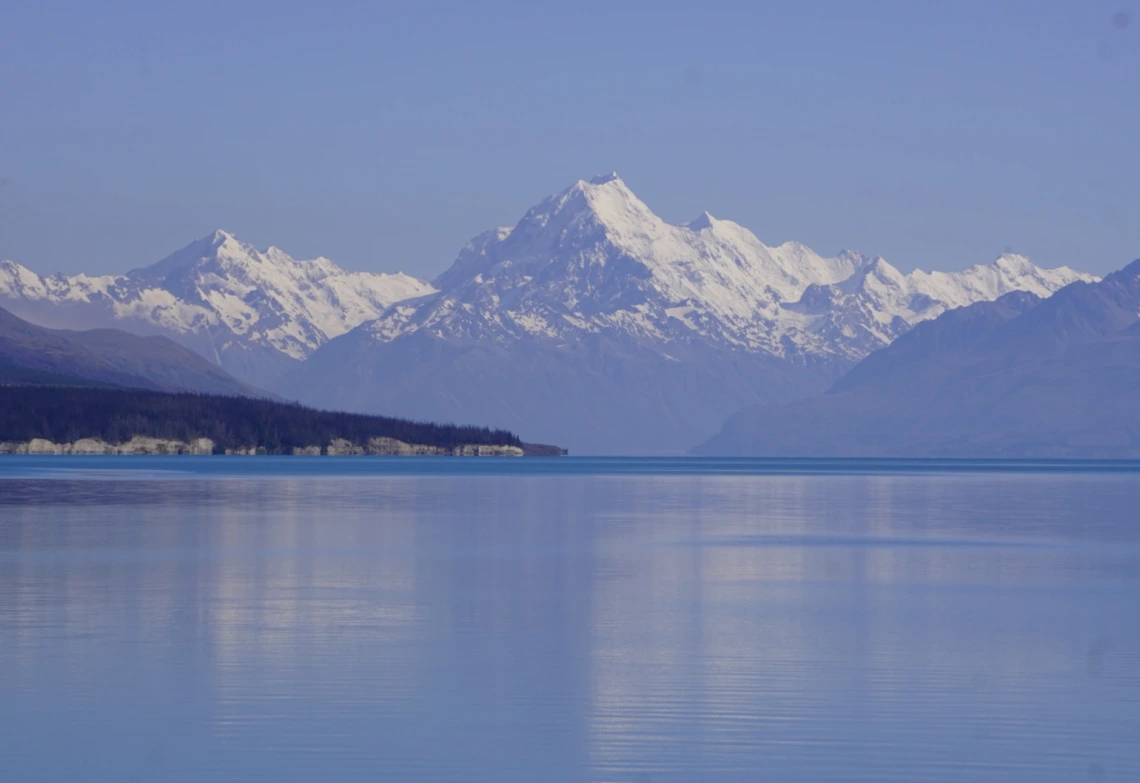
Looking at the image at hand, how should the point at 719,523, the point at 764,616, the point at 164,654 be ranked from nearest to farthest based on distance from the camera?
the point at 164,654 < the point at 764,616 < the point at 719,523

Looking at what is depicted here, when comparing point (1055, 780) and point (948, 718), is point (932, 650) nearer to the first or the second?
point (948, 718)

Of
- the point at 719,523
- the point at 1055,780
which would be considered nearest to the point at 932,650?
the point at 1055,780

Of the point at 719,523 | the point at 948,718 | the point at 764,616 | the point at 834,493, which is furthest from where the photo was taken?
the point at 834,493

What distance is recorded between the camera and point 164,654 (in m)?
36.4

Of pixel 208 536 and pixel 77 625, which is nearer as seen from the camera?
pixel 77 625

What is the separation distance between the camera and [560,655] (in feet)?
122

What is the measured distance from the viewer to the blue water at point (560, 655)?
2731cm

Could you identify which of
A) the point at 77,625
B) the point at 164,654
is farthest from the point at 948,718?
the point at 77,625

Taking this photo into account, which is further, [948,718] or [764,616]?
[764,616]

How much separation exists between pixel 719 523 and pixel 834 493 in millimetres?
52816

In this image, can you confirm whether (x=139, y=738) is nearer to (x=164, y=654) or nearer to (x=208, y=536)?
(x=164, y=654)

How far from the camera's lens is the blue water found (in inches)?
1075

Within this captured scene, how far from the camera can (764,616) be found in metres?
44.5

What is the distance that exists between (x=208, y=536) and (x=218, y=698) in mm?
39299
